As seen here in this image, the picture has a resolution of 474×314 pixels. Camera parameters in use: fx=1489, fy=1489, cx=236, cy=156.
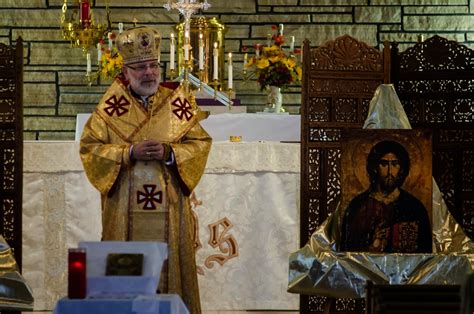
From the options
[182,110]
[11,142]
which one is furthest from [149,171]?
[11,142]

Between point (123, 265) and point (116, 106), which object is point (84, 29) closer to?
point (116, 106)

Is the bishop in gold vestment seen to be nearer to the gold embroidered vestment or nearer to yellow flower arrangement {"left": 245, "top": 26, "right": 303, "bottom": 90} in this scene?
the gold embroidered vestment

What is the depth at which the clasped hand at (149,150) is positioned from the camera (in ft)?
25.5

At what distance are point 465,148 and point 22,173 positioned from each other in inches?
109

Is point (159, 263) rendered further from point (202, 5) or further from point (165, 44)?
point (165, 44)

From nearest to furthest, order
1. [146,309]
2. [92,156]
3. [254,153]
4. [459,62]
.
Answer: [146,309], [92,156], [459,62], [254,153]

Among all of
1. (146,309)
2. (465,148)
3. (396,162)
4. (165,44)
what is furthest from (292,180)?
(146,309)

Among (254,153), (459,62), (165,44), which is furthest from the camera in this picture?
(165,44)

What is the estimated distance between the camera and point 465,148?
9172mm

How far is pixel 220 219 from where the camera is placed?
9.88 meters

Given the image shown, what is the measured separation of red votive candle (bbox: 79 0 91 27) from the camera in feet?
38.7

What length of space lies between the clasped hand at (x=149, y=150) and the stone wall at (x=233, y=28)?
512cm

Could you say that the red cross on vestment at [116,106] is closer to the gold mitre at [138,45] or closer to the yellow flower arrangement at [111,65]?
the gold mitre at [138,45]

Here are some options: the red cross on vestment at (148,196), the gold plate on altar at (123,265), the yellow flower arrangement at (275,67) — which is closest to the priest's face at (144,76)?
the red cross on vestment at (148,196)
